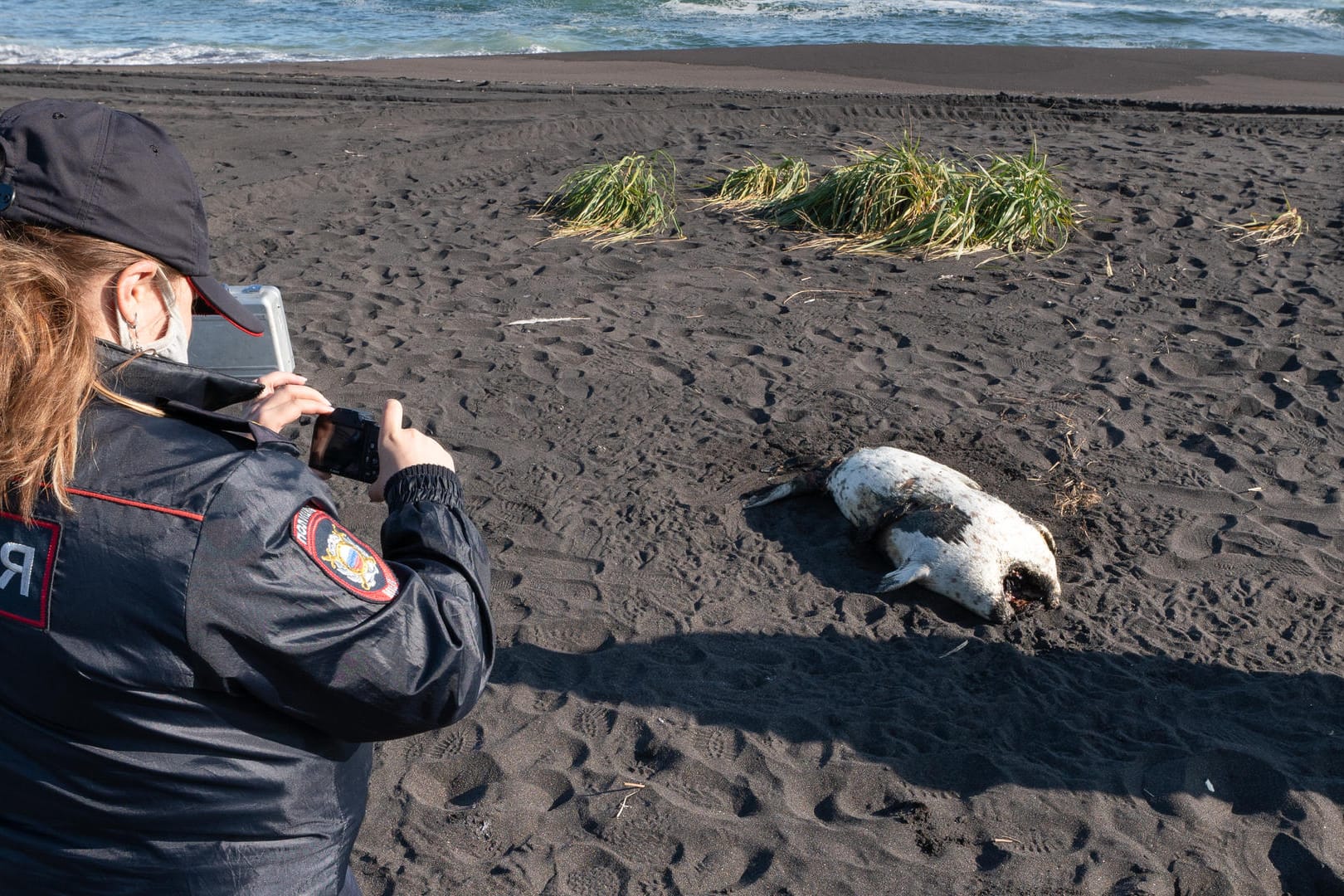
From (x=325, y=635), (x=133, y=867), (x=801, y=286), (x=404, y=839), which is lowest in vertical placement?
(x=404, y=839)

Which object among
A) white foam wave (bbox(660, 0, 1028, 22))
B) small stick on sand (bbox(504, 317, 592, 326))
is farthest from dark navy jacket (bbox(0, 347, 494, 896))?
white foam wave (bbox(660, 0, 1028, 22))

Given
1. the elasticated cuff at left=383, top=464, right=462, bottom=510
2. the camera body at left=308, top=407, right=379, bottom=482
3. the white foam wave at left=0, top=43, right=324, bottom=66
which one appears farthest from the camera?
the white foam wave at left=0, top=43, right=324, bottom=66

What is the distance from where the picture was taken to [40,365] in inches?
51.5

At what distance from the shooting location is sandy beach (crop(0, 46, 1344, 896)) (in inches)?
124

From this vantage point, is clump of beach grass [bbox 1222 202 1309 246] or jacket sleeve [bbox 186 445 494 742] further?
clump of beach grass [bbox 1222 202 1309 246]

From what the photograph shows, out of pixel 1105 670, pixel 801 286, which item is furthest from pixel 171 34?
pixel 1105 670

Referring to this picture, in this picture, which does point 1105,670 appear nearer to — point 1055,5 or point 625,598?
point 625,598

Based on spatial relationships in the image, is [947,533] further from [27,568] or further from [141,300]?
[27,568]

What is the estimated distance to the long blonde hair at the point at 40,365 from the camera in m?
1.28

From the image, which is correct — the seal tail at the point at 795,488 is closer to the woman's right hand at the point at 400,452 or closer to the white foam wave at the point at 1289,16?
the woman's right hand at the point at 400,452

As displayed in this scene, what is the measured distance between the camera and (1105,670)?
3.83 m

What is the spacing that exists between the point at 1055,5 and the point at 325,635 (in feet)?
84.2

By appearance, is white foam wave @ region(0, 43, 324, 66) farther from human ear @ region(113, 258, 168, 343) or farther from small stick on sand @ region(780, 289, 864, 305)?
human ear @ region(113, 258, 168, 343)

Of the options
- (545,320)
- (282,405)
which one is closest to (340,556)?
(282,405)
